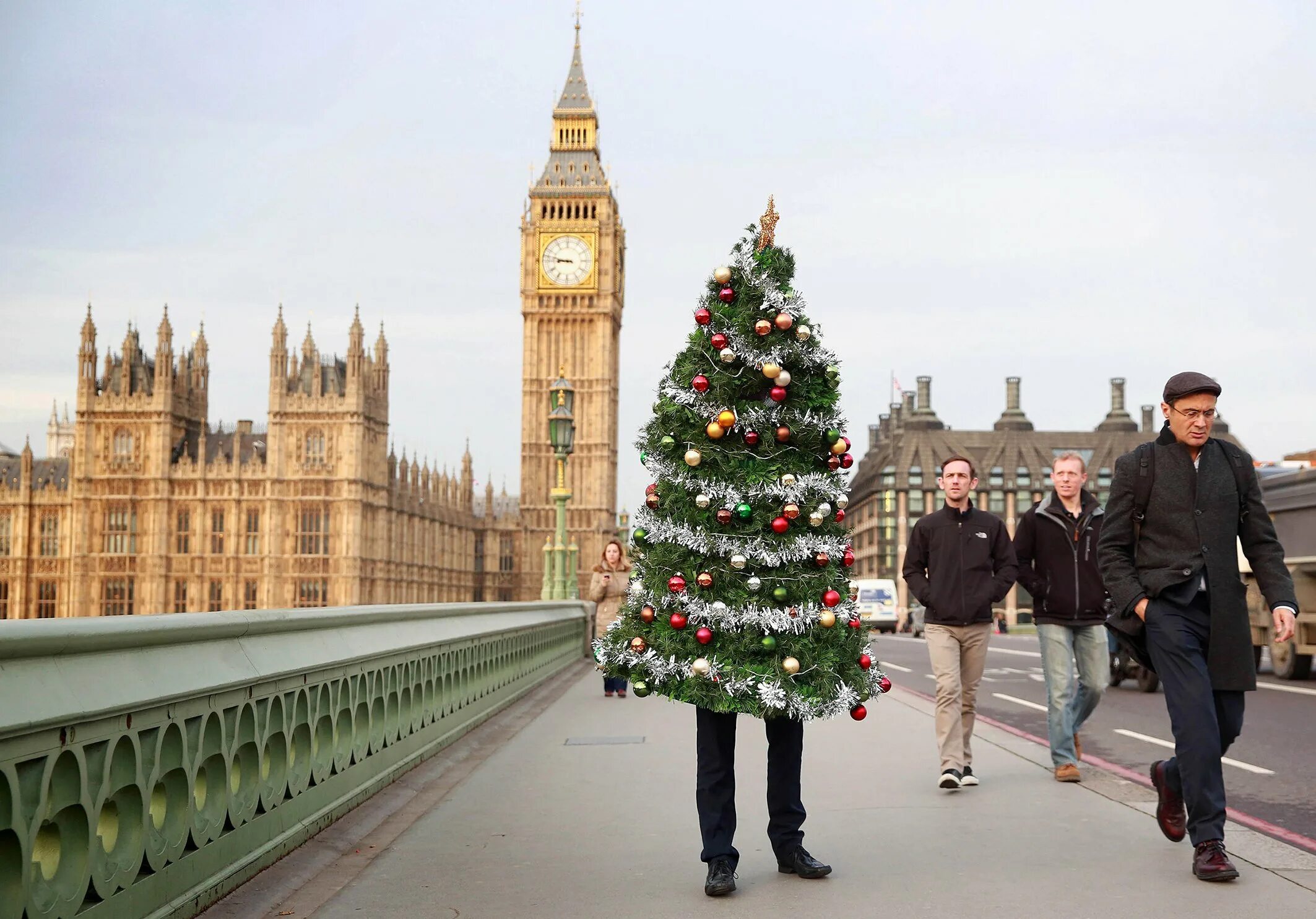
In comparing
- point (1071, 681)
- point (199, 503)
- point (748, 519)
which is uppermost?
point (199, 503)

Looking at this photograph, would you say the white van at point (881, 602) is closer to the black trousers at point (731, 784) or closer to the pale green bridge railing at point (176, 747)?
the pale green bridge railing at point (176, 747)

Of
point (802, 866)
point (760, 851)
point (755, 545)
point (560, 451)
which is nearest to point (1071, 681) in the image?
point (760, 851)

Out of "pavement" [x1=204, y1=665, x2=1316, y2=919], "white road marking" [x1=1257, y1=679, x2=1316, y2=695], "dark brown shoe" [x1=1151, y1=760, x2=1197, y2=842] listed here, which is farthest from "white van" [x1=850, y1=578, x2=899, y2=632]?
"dark brown shoe" [x1=1151, y1=760, x2=1197, y2=842]

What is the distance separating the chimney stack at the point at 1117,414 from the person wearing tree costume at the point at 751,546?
397ft

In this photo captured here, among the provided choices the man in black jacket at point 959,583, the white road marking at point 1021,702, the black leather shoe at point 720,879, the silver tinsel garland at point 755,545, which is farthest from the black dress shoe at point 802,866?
the white road marking at point 1021,702

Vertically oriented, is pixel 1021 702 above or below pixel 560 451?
below

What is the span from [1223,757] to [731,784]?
531 cm

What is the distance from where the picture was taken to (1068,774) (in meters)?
8.59

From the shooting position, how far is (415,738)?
30.7 feet

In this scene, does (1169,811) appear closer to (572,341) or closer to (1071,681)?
(1071,681)

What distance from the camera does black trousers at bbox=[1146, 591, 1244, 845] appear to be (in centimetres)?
574

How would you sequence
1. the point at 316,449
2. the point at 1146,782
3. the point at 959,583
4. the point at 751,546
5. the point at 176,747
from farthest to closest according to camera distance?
the point at 316,449 < the point at 959,583 < the point at 1146,782 < the point at 751,546 < the point at 176,747

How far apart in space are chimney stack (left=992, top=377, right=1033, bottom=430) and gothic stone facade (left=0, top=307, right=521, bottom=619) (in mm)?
59319

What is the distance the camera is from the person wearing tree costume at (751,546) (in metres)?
5.88
